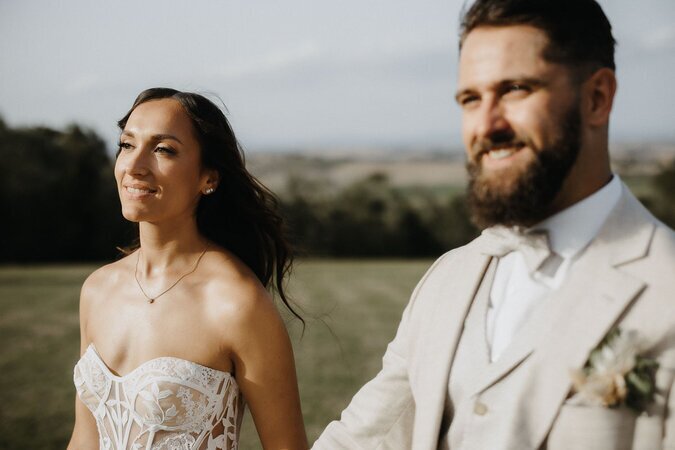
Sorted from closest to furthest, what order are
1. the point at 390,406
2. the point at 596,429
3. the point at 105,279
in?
the point at 596,429 < the point at 390,406 < the point at 105,279

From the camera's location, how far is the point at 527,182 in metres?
2.17

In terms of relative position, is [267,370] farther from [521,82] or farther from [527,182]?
[521,82]

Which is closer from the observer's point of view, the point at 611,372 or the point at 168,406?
the point at 611,372

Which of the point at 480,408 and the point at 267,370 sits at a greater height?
the point at 480,408

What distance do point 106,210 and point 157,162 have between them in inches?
1422

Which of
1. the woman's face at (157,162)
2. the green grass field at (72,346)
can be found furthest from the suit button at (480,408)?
the woman's face at (157,162)

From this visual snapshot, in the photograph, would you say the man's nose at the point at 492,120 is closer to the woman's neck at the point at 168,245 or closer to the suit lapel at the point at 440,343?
the suit lapel at the point at 440,343

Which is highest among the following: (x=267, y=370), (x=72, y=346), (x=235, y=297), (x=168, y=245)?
(x=168, y=245)

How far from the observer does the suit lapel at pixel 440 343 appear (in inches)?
94.8

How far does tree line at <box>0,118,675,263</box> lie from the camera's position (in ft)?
117

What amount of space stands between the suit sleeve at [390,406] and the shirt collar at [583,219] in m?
0.58

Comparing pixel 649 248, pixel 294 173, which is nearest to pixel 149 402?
pixel 649 248

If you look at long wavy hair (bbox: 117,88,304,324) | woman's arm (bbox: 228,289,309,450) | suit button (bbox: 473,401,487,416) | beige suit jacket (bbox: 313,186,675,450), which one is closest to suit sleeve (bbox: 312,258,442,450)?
beige suit jacket (bbox: 313,186,675,450)

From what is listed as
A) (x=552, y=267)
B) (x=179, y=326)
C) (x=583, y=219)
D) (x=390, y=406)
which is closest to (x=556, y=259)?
(x=552, y=267)
